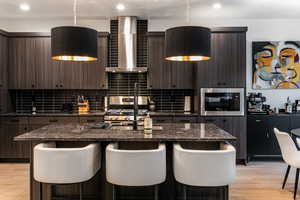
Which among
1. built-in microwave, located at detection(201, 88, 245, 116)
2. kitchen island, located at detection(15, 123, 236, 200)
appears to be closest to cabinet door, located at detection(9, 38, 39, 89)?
kitchen island, located at detection(15, 123, 236, 200)

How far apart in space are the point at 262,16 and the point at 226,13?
769mm

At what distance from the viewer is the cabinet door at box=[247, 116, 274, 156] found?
16.0 feet

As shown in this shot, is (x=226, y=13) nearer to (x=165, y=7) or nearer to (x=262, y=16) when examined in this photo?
(x=262, y=16)

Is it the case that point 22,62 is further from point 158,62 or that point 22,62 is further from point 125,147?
point 125,147

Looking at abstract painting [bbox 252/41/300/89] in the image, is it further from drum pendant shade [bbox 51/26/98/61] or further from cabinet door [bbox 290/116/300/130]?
drum pendant shade [bbox 51/26/98/61]

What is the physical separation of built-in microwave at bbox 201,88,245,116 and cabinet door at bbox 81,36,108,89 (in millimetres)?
1903

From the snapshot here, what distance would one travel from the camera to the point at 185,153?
2305 mm

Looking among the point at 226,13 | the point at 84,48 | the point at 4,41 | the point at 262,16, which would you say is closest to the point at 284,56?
the point at 262,16

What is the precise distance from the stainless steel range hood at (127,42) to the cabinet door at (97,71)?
0.99 feet

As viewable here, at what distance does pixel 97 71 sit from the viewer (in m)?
5.11

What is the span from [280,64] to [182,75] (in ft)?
6.61

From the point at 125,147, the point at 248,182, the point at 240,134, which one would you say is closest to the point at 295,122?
the point at 240,134

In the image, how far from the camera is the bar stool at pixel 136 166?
2.28 meters

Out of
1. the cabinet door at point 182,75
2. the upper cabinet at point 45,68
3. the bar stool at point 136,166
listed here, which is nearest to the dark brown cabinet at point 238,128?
the cabinet door at point 182,75
